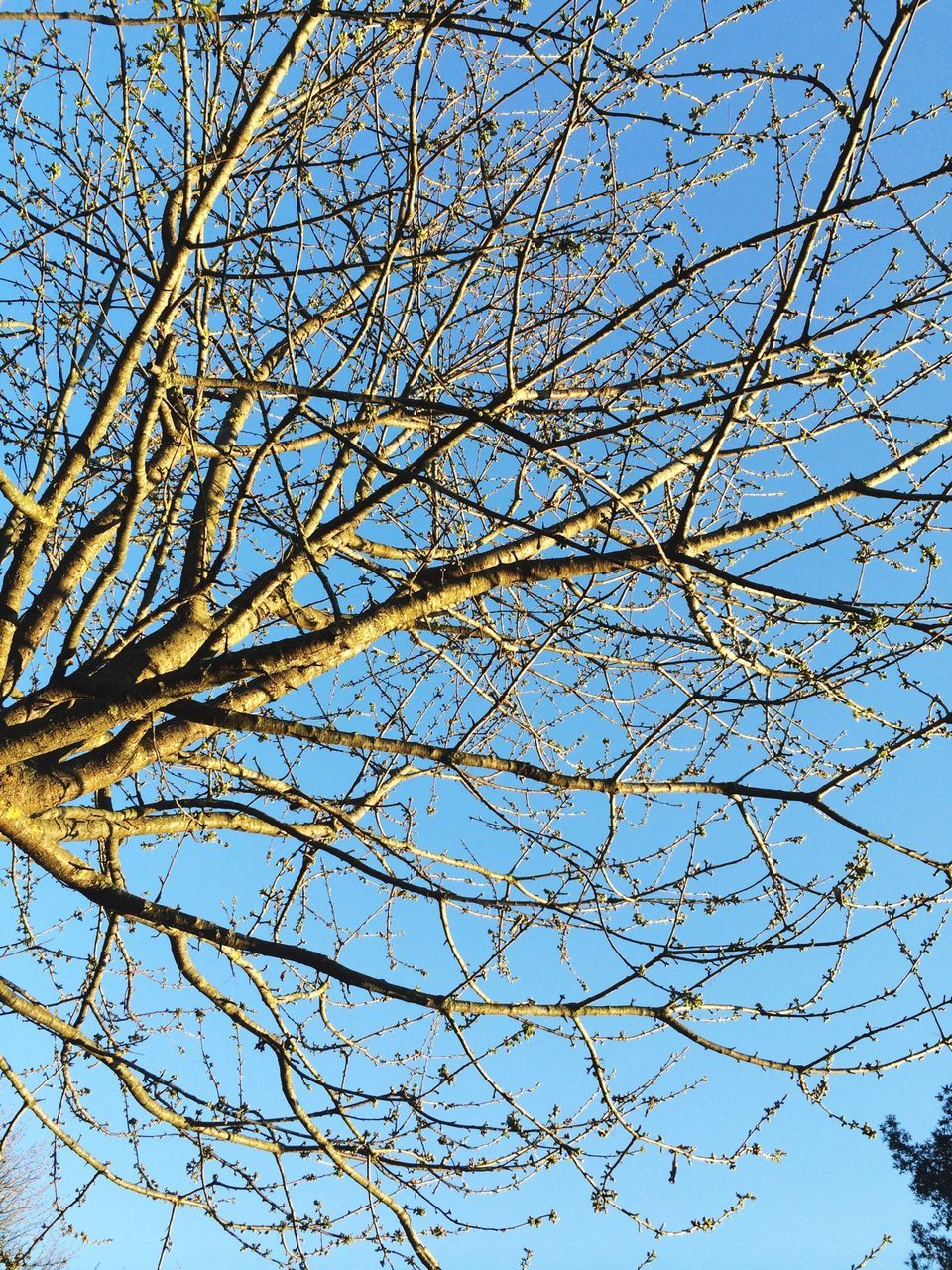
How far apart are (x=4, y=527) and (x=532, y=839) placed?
9.31 ft

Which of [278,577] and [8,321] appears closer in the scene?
[278,577]

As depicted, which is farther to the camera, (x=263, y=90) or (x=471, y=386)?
(x=471, y=386)

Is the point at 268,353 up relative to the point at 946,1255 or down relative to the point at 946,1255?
up

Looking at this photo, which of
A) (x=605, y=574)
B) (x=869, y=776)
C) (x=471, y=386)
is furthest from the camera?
(x=471, y=386)

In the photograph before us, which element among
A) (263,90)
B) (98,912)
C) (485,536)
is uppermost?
(263,90)

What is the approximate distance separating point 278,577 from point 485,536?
38.5 inches

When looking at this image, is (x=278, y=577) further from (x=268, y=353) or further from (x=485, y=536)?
(x=268, y=353)

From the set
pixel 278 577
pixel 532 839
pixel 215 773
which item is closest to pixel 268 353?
pixel 278 577

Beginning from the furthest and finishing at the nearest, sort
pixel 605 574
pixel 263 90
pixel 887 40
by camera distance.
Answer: pixel 605 574, pixel 263 90, pixel 887 40

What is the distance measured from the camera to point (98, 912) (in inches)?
152

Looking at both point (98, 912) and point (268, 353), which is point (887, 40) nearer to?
point (268, 353)

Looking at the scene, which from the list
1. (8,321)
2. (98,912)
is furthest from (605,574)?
(8,321)

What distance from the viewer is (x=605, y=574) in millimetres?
3258

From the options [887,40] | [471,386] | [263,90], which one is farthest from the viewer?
[471,386]
